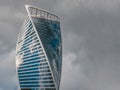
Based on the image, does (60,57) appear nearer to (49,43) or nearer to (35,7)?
(49,43)

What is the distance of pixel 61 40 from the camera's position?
18862 centimetres

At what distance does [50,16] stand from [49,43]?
2564 cm

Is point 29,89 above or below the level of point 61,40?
below

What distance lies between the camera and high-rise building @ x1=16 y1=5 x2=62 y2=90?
561ft

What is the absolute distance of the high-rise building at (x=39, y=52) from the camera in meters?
171

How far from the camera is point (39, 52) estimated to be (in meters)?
173

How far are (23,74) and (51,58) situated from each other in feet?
90.4

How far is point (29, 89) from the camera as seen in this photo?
18262 centimetres

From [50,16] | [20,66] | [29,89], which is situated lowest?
[29,89]

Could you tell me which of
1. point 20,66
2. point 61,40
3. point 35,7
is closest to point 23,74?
point 20,66

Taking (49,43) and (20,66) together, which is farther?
(20,66)

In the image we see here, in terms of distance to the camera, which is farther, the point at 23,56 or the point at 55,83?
the point at 23,56

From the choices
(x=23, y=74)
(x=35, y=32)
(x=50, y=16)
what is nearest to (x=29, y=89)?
(x=23, y=74)

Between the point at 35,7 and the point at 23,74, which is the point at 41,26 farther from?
the point at 23,74
